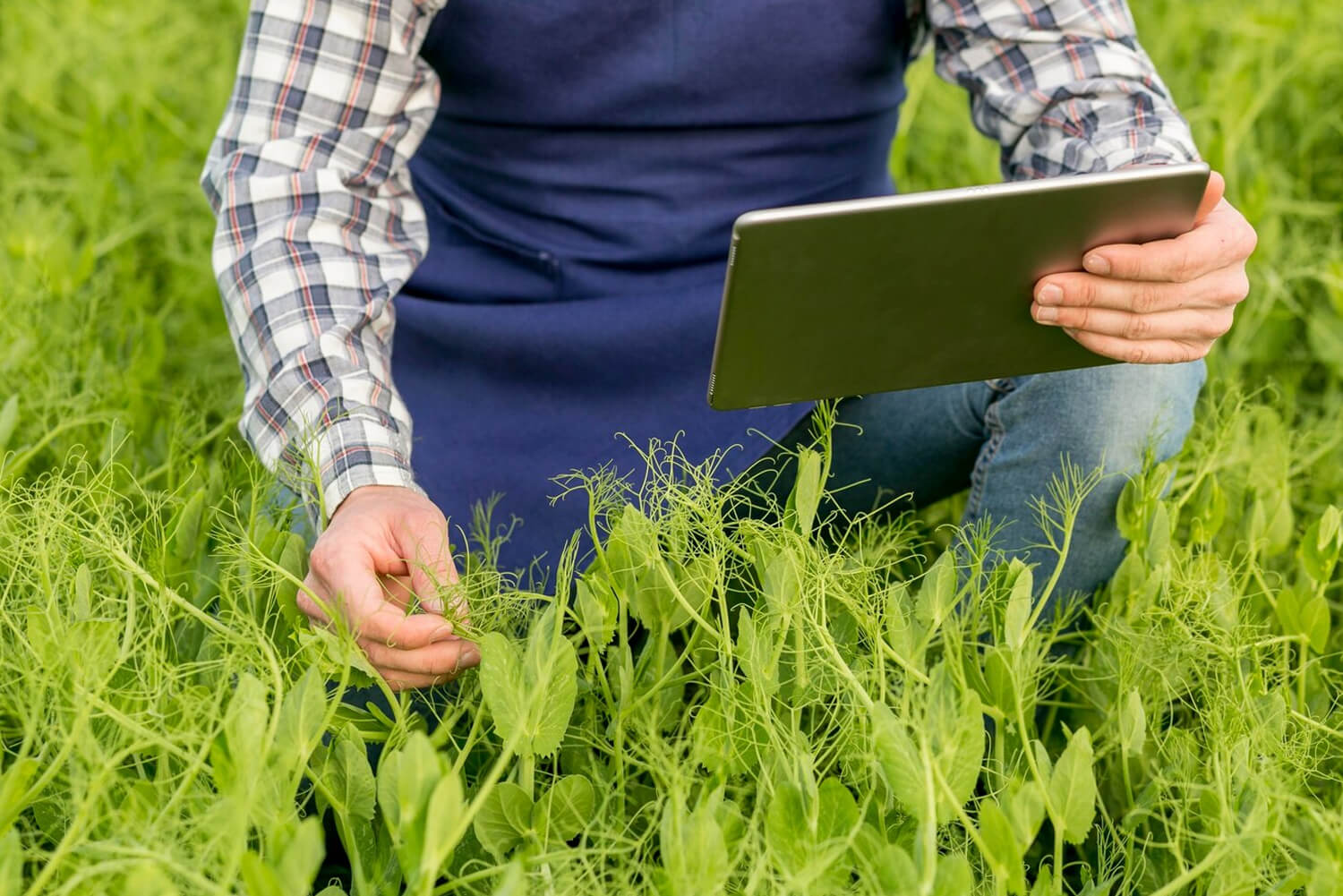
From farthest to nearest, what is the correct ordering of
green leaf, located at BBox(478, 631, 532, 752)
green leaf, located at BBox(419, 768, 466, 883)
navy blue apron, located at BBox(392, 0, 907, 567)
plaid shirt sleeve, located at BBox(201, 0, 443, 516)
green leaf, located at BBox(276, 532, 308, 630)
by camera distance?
navy blue apron, located at BBox(392, 0, 907, 567) → plaid shirt sleeve, located at BBox(201, 0, 443, 516) → green leaf, located at BBox(276, 532, 308, 630) → green leaf, located at BBox(478, 631, 532, 752) → green leaf, located at BBox(419, 768, 466, 883)

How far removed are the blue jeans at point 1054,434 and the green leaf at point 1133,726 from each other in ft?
0.51

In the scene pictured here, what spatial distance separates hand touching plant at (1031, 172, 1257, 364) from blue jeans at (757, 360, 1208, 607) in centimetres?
9

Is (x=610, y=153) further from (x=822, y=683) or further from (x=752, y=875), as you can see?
(x=752, y=875)

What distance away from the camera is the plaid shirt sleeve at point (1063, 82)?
98cm

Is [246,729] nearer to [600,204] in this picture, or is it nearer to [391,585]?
[391,585]

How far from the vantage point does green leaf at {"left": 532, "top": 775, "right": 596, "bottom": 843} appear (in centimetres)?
71

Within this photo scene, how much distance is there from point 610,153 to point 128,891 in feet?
2.24

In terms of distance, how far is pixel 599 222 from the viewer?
3.51 ft

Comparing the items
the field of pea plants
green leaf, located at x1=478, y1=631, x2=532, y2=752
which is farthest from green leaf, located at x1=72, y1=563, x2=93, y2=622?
green leaf, located at x1=478, y1=631, x2=532, y2=752

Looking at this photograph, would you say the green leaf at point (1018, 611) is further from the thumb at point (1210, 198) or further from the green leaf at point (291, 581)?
the green leaf at point (291, 581)

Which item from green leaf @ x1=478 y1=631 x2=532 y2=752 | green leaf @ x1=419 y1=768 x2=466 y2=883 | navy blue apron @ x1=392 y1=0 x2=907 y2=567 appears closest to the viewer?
green leaf @ x1=419 y1=768 x2=466 y2=883

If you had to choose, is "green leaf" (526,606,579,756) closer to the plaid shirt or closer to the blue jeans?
the plaid shirt

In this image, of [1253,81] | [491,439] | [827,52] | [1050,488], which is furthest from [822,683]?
[1253,81]

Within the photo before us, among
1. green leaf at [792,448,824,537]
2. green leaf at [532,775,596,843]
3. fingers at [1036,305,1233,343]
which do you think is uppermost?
fingers at [1036,305,1233,343]
